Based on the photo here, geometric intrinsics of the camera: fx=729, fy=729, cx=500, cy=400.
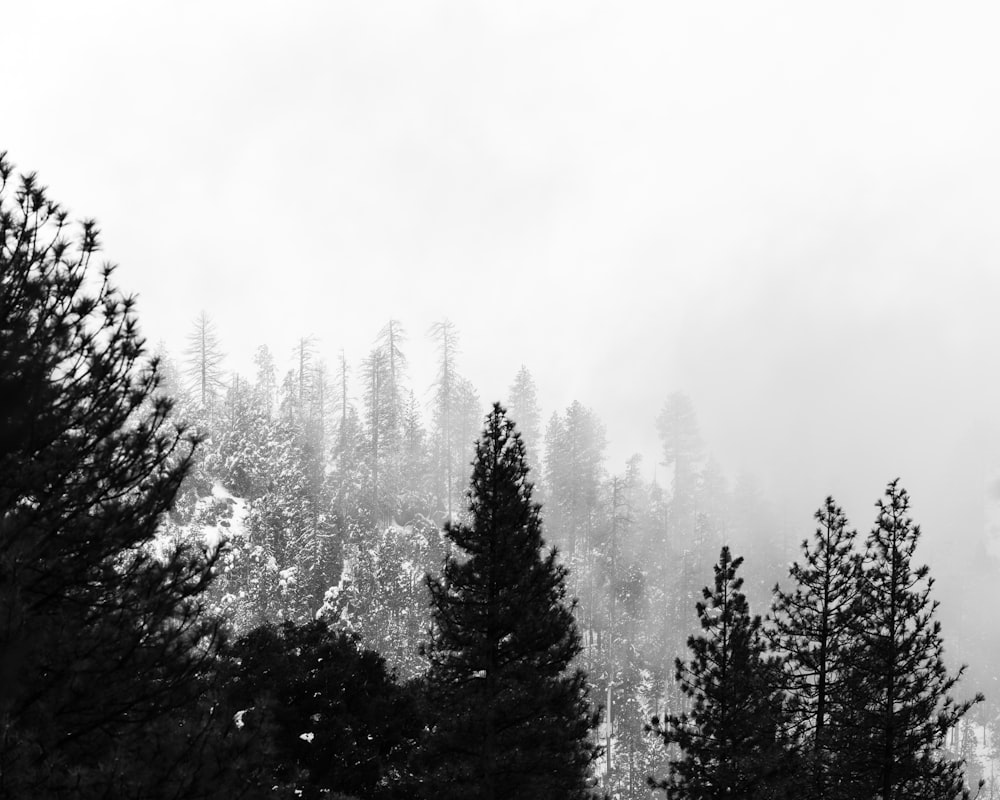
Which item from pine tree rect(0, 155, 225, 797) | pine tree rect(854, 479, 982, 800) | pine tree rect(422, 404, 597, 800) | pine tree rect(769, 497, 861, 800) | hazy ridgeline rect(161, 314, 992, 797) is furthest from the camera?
hazy ridgeline rect(161, 314, 992, 797)

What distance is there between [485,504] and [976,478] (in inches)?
3868

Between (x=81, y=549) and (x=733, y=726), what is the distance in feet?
41.6

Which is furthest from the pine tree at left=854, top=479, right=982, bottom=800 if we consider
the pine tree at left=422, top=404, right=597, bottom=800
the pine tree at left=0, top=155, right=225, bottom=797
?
the pine tree at left=0, top=155, right=225, bottom=797

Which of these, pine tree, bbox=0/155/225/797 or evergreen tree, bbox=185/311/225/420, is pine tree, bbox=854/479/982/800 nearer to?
pine tree, bbox=0/155/225/797

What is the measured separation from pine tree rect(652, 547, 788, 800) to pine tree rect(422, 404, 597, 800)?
210 cm

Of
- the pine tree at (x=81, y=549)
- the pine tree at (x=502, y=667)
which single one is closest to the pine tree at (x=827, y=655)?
the pine tree at (x=502, y=667)

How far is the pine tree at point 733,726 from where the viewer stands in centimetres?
1382

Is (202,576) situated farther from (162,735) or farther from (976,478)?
(976,478)

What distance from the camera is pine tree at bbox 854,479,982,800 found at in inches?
527

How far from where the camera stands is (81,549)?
21.1 ft

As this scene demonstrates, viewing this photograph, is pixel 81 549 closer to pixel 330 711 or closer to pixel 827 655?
pixel 330 711

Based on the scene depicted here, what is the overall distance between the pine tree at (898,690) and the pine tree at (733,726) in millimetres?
1705

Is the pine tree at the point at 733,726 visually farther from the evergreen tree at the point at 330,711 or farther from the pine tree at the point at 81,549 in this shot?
the pine tree at the point at 81,549

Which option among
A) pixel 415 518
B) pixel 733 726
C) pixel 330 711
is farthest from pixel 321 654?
pixel 415 518
